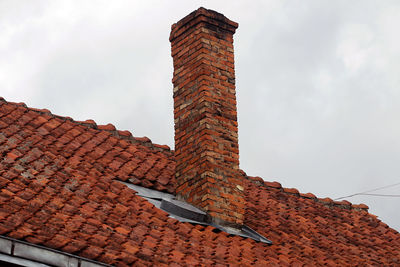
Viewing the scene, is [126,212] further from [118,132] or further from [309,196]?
[309,196]

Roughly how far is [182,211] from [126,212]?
1.03 metres

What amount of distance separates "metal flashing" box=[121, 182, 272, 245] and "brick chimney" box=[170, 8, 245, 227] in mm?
116

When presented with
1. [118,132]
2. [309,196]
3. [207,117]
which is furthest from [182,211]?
[309,196]

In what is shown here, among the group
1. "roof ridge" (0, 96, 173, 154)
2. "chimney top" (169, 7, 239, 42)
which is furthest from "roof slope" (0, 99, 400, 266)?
"chimney top" (169, 7, 239, 42)

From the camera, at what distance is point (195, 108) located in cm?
1096

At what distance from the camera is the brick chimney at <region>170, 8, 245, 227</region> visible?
10430 mm

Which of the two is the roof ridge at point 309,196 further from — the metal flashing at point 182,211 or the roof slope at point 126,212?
the metal flashing at point 182,211

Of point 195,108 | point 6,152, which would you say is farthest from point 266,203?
point 6,152

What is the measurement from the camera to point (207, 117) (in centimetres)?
1074

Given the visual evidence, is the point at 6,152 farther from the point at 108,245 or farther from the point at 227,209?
the point at 227,209

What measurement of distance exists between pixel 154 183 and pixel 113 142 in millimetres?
1007

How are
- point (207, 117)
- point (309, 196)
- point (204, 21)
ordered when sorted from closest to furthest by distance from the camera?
point (207, 117), point (204, 21), point (309, 196)

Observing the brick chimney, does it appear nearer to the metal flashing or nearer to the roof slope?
the metal flashing

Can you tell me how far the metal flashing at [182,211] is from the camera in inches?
392
